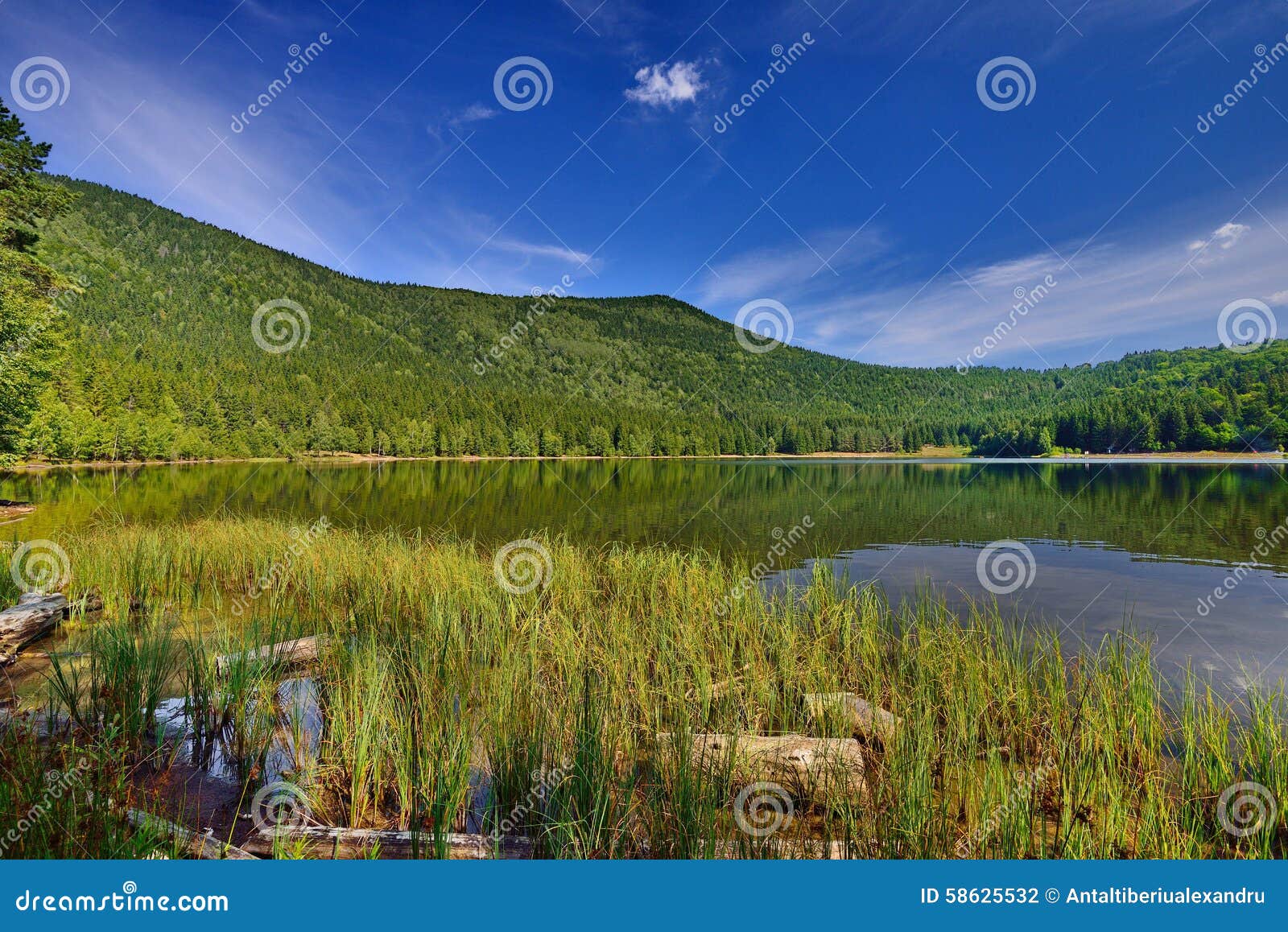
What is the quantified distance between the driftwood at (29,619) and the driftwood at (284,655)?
146 inches

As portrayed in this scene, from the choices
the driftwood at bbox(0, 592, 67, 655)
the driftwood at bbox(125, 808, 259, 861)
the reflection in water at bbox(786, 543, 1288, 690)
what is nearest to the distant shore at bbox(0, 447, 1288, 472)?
the driftwood at bbox(0, 592, 67, 655)

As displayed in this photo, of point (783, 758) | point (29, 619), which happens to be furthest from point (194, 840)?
point (29, 619)

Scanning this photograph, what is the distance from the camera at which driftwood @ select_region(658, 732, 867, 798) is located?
14.7ft

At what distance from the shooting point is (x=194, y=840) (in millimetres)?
3459

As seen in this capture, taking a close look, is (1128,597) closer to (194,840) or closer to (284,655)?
(284,655)

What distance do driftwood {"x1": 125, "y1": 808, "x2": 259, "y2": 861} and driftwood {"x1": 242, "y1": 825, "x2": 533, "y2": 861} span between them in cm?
23

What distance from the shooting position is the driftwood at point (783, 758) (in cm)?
449

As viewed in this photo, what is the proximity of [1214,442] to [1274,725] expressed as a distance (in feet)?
365

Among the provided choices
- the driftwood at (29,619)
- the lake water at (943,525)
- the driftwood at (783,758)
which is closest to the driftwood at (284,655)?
the driftwood at (29,619)

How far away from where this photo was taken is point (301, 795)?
4062 millimetres

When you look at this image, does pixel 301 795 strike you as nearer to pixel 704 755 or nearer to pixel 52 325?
pixel 704 755

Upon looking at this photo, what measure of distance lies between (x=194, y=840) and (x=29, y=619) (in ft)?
23.9

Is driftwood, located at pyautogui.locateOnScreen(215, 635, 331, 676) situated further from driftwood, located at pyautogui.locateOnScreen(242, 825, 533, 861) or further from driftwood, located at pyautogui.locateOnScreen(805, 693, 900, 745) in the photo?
driftwood, located at pyautogui.locateOnScreen(805, 693, 900, 745)

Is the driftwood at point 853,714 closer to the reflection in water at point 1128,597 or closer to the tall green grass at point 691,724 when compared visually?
the tall green grass at point 691,724
